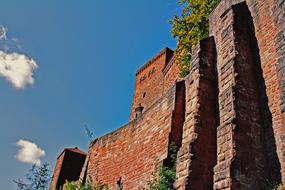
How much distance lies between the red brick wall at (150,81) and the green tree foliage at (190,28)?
9.82 metres

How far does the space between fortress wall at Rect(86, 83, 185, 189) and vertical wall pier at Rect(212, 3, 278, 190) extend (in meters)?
2.41

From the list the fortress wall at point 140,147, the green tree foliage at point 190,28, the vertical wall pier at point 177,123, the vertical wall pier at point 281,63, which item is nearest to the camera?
the vertical wall pier at point 281,63

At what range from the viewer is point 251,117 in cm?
707

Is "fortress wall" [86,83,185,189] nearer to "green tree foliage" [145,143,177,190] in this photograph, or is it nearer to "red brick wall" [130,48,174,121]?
"green tree foliage" [145,143,177,190]

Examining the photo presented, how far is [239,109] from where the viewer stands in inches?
276

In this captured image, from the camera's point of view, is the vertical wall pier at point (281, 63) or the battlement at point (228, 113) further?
the battlement at point (228, 113)

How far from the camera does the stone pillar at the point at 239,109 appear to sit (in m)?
6.32

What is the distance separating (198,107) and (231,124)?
1.52 meters

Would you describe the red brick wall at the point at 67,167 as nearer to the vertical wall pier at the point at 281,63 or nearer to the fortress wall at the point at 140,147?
the fortress wall at the point at 140,147

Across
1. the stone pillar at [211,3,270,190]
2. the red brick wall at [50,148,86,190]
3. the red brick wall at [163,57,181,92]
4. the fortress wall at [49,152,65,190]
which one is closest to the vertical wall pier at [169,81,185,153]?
the stone pillar at [211,3,270,190]

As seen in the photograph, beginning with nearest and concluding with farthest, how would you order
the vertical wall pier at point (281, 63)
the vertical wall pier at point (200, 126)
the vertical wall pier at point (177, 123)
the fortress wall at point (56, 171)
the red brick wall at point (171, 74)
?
the vertical wall pier at point (281, 63) < the vertical wall pier at point (200, 126) < the vertical wall pier at point (177, 123) < the red brick wall at point (171, 74) < the fortress wall at point (56, 171)

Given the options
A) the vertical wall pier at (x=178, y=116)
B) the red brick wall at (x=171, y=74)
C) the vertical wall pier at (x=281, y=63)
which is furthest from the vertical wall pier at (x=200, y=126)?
the red brick wall at (x=171, y=74)

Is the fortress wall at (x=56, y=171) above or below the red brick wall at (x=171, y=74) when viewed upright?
below

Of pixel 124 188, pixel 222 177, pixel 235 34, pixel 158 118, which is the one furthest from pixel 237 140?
pixel 124 188
